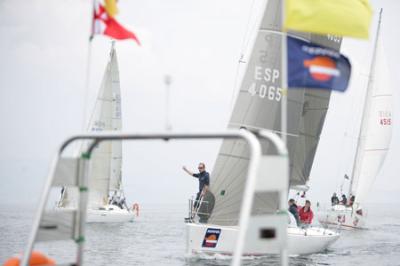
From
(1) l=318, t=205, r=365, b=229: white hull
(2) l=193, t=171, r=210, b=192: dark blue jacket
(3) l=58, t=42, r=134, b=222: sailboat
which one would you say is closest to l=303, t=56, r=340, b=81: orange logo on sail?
(2) l=193, t=171, r=210, b=192: dark blue jacket

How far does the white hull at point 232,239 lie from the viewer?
21062 mm

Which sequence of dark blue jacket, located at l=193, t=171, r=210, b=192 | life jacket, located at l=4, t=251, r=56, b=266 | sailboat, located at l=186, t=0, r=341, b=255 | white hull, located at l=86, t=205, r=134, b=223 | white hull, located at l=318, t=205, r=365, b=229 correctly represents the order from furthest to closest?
white hull, located at l=86, t=205, r=134, b=223
white hull, located at l=318, t=205, r=365, b=229
dark blue jacket, located at l=193, t=171, r=210, b=192
sailboat, located at l=186, t=0, r=341, b=255
life jacket, located at l=4, t=251, r=56, b=266

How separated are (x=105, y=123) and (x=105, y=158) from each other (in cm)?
372

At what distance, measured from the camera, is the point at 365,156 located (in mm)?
47156

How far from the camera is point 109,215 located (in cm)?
4894

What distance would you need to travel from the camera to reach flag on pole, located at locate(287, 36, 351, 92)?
7.18 metres

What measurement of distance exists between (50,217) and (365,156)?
139 ft

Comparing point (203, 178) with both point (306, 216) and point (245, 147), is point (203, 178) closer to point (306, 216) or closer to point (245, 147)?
point (245, 147)

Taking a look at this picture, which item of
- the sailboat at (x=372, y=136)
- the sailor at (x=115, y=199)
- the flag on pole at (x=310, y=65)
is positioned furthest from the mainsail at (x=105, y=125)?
the flag on pole at (x=310, y=65)

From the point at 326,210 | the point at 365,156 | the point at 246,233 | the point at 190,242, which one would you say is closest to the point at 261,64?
the point at 190,242

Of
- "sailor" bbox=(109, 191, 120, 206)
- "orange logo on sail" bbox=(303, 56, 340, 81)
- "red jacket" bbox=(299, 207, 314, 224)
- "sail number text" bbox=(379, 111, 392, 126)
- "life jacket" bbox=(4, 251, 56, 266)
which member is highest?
"sail number text" bbox=(379, 111, 392, 126)

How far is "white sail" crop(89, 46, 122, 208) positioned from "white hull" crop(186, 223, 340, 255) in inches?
977

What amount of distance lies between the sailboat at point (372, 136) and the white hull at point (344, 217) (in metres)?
0.28

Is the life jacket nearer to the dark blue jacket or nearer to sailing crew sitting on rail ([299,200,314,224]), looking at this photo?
the dark blue jacket
